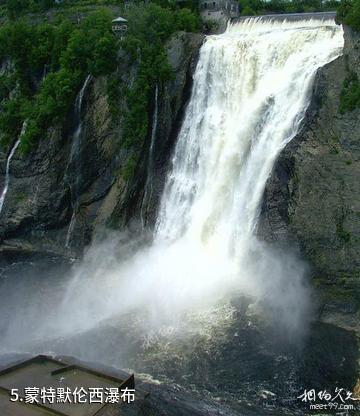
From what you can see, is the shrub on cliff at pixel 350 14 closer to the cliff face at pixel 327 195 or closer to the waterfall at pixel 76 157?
the cliff face at pixel 327 195

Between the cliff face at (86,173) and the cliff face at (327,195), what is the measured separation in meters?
9.82

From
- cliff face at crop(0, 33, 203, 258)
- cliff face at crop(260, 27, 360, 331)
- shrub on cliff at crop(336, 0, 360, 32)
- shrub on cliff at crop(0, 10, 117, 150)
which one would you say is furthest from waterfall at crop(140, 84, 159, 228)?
shrub on cliff at crop(336, 0, 360, 32)

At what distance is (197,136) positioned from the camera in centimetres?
3278

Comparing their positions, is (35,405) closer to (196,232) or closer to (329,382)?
(329,382)

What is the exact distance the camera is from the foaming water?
82.9ft

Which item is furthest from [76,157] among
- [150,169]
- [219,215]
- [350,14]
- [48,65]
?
[350,14]

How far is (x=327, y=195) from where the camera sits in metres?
25.2

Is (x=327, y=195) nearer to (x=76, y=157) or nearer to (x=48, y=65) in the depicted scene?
(x=76, y=157)

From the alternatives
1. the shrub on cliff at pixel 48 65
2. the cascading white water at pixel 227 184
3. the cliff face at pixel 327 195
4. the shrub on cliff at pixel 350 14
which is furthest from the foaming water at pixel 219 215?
the shrub on cliff at pixel 48 65

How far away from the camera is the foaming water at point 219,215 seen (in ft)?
82.9

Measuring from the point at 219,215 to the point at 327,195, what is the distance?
23.3ft

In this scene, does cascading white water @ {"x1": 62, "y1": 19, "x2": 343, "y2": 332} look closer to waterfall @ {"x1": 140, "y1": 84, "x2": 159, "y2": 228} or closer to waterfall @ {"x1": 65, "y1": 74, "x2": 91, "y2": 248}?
→ waterfall @ {"x1": 140, "y1": 84, "x2": 159, "y2": 228}

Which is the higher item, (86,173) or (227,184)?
(86,173)

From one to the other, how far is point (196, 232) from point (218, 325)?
8.53 metres
